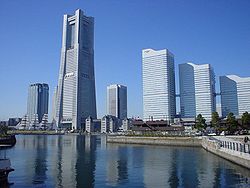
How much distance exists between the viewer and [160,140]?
100938mm

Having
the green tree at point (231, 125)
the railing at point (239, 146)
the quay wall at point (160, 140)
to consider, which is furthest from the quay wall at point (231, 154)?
the green tree at point (231, 125)

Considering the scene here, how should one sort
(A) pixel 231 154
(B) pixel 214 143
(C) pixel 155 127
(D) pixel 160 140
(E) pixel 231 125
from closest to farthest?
1. (A) pixel 231 154
2. (B) pixel 214 143
3. (D) pixel 160 140
4. (E) pixel 231 125
5. (C) pixel 155 127

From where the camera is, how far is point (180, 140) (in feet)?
312

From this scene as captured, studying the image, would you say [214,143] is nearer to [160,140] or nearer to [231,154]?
[231,154]

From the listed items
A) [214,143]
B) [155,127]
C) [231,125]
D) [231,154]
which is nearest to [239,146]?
[231,154]

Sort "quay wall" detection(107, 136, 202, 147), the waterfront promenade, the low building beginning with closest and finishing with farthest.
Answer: the waterfront promenade < "quay wall" detection(107, 136, 202, 147) < the low building

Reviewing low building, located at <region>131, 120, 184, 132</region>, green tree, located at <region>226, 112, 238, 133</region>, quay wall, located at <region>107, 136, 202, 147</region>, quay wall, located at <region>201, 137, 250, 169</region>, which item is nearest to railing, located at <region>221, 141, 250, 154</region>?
quay wall, located at <region>201, 137, 250, 169</region>

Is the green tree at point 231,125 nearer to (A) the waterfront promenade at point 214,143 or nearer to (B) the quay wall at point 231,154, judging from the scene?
(A) the waterfront promenade at point 214,143

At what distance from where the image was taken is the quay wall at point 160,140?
297 ft

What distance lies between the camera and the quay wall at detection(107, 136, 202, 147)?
9040 cm

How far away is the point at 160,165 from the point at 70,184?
62.8 feet

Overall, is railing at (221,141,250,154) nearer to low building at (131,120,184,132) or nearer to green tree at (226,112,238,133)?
green tree at (226,112,238,133)

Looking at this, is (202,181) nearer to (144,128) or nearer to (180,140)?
(180,140)

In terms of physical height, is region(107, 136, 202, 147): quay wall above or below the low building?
below
